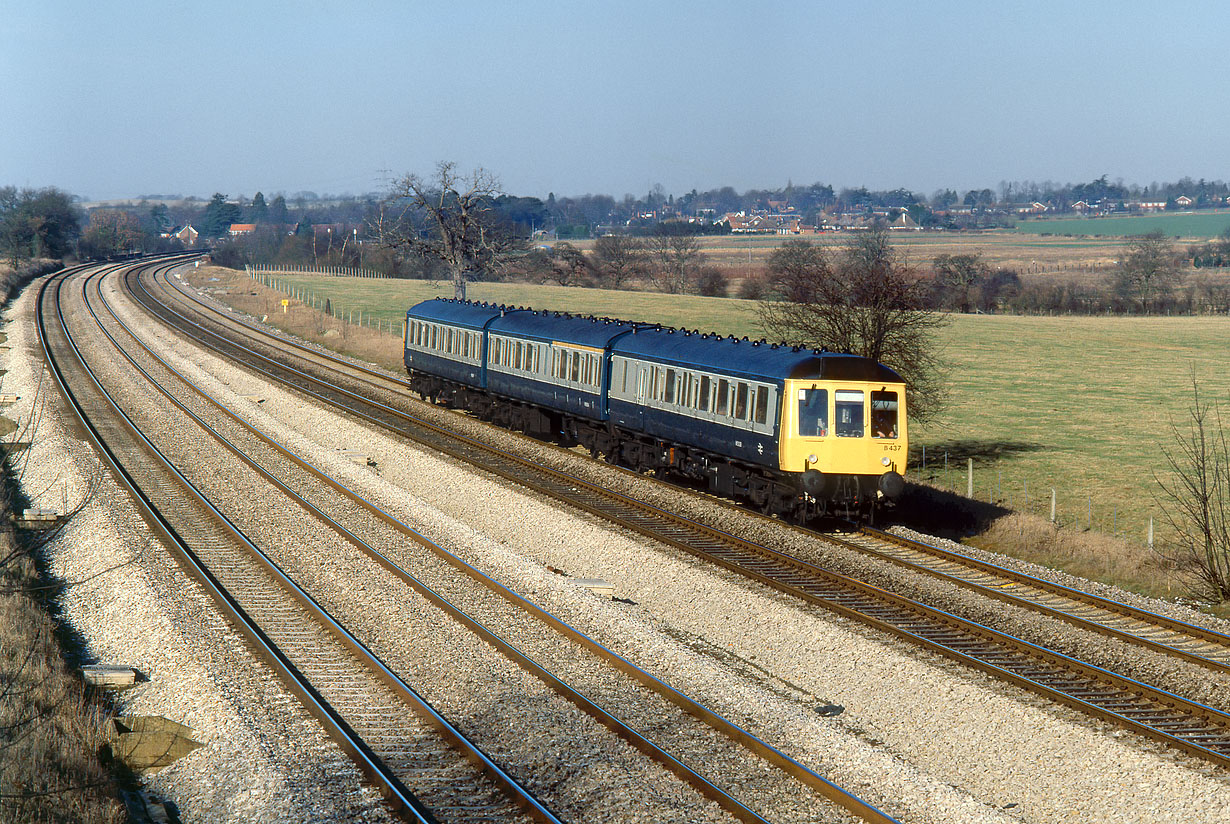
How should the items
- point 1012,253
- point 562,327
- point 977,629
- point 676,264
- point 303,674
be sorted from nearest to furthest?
point 303,674
point 977,629
point 562,327
point 676,264
point 1012,253

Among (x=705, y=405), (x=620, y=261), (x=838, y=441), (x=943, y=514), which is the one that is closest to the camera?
(x=838, y=441)

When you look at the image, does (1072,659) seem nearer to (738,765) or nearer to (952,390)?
(738,765)

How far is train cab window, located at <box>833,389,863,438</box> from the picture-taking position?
20516 mm

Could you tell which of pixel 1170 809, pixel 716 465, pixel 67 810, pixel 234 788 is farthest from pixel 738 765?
pixel 716 465

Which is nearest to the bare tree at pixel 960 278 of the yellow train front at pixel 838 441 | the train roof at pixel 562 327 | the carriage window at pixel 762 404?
the train roof at pixel 562 327

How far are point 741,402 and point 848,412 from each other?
2.26 m

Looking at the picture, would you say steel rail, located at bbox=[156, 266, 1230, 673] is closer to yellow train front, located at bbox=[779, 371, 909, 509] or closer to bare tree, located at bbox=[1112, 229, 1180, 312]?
yellow train front, located at bbox=[779, 371, 909, 509]

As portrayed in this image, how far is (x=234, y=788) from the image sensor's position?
1061cm

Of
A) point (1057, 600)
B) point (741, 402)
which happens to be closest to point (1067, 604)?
point (1057, 600)

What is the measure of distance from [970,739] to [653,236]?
11641 centimetres

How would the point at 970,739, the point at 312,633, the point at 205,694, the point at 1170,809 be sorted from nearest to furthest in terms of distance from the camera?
the point at 1170,809, the point at 970,739, the point at 205,694, the point at 312,633

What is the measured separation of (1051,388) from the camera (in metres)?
51.2

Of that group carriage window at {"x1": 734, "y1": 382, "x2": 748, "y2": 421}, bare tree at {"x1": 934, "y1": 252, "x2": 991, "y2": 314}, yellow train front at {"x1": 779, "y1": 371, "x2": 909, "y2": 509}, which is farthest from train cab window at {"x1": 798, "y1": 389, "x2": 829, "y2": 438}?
bare tree at {"x1": 934, "y1": 252, "x2": 991, "y2": 314}

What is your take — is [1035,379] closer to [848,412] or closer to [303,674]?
[848,412]
